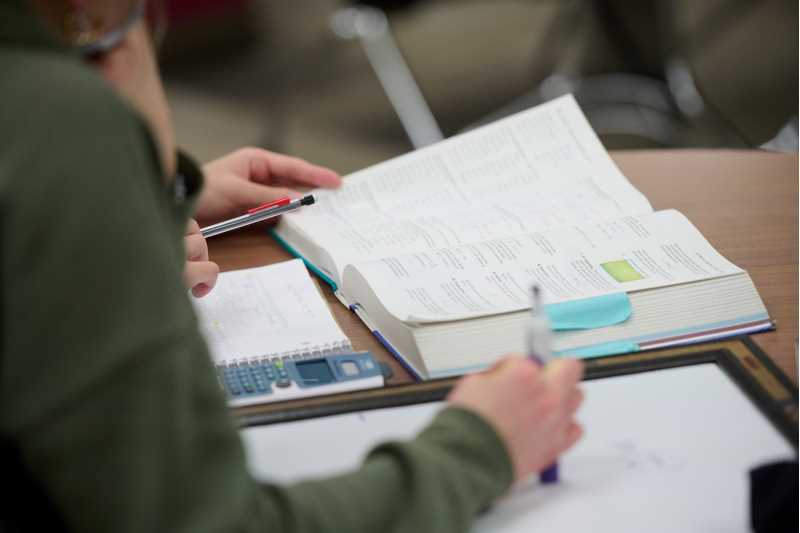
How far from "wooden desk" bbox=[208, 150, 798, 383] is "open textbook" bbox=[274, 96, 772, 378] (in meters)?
0.02

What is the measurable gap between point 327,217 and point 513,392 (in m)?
0.54

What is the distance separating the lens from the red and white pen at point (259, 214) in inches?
47.7

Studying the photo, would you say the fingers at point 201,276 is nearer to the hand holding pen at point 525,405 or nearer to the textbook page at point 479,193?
the textbook page at point 479,193

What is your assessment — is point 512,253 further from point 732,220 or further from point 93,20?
point 93,20

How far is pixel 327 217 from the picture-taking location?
124cm

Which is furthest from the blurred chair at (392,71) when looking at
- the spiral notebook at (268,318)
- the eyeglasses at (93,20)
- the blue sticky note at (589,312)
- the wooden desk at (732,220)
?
the eyeglasses at (93,20)

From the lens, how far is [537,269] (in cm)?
106

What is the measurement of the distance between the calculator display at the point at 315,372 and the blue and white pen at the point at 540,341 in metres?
0.21

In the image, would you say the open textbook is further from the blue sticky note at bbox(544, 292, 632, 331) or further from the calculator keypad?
the calculator keypad

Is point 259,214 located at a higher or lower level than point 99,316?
higher

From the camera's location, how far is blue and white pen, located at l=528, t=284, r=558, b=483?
754mm

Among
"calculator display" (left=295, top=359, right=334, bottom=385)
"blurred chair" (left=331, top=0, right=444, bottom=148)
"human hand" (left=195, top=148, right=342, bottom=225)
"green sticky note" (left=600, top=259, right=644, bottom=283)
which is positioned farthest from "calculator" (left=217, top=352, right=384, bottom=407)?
"blurred chair" (left=331, top=0, right=444, bottom=148)

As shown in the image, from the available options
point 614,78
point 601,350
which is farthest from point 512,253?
point 614,78

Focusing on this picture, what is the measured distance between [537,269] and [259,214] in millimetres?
331
